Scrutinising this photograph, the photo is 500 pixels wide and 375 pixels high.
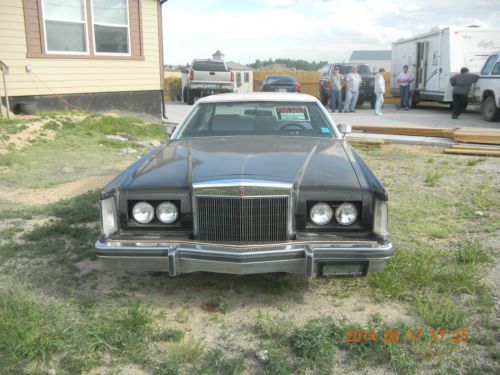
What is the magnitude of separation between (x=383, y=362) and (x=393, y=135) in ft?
31.3

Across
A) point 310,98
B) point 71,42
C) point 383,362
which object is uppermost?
point 71,42

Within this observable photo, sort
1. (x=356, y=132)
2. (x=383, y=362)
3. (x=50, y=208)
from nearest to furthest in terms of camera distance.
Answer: (x=383, y=362), (x=50, y=208), (x=356, y=132)

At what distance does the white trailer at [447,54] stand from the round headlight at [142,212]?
1542 centimetres

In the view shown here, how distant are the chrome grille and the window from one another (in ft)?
36.0

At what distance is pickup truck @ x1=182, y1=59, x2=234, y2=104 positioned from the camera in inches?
862

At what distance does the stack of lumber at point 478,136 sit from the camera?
381 inches

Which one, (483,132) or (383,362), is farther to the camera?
(483,132)

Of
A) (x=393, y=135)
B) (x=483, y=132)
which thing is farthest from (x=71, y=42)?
(x=483, y=132)

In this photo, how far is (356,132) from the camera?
1213 cm

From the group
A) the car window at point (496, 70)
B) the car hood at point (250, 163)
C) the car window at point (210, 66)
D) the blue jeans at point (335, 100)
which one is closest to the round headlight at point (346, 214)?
the car hood at point (250, 163)

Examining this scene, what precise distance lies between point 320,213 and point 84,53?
11034mm

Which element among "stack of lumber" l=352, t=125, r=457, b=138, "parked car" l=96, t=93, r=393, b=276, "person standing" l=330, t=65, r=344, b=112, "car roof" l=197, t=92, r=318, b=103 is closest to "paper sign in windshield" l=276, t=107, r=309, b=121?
"car roof" l=197, t=92, r=318, b=103

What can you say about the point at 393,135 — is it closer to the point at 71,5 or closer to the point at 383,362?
the point at 71,5
